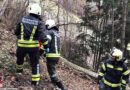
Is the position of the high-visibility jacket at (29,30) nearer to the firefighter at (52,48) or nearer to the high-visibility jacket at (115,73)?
the firefighter at (52,48)

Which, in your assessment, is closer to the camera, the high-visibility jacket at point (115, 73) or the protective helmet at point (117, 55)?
the protective helmet at point (117, 55)

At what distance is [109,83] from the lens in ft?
14.3

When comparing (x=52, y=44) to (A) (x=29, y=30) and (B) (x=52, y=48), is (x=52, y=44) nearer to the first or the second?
(B) (x=52, y=48)

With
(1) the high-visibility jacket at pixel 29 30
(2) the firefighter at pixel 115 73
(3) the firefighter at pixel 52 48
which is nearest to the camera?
(1) the high-visibility jacket at pixel 29 30

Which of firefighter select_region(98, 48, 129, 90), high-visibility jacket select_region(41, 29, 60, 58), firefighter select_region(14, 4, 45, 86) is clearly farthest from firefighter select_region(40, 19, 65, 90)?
firefighter select_region(98, 48, 129, 90)

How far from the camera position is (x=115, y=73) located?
422 cm

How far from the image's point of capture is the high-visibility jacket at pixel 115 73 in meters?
4.19

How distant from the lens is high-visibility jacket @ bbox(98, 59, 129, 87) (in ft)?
13.8

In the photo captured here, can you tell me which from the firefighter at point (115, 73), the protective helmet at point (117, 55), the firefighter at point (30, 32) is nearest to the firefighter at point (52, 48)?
the firefighter at point (30, 32)

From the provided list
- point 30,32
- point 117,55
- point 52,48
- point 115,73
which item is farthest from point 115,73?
point 30,32

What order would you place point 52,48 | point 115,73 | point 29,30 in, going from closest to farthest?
1. point 29,30
2. point 115,73
3. point 52,48

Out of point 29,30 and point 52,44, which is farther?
point 52,44

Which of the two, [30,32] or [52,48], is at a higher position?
[30,32]

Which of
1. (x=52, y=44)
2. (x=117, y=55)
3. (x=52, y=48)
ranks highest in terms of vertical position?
(x=52, y=44)
